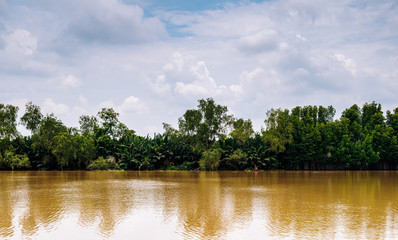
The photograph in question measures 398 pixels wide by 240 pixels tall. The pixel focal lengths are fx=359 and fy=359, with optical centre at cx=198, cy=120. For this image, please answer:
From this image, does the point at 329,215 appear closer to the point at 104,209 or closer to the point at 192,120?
the point at 104,209

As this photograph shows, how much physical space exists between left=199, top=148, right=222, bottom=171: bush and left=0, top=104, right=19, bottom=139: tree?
3000 centimetres

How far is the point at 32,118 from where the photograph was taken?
193 ft

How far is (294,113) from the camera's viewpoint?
6575 cm

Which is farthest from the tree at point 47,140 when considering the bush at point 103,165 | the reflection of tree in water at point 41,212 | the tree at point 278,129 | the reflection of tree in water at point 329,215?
the reflection of tree in water at point 329,215

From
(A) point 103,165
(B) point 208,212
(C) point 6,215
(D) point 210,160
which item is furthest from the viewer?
(A) point 103,165

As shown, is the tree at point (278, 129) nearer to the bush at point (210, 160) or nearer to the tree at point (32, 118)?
the bush at point (210, 160)

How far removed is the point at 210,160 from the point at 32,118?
30.0m

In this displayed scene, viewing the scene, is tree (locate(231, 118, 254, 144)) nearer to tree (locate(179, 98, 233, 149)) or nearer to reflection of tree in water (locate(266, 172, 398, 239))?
tree (locate(179, 98, 233, 149))

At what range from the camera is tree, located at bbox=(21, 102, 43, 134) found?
5856 cm

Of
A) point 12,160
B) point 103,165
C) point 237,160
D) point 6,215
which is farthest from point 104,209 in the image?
point 12,160

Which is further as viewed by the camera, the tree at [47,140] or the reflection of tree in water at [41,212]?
the tree at [47,140]

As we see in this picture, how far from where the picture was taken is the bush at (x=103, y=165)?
5612 cm

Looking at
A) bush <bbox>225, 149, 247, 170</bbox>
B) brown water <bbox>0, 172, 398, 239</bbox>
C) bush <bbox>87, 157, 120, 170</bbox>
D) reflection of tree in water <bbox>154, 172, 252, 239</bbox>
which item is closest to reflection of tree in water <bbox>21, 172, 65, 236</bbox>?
brown water <bbox>0, 172, 398, 239</bbox>

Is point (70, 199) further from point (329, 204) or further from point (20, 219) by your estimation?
point (329, 204)
